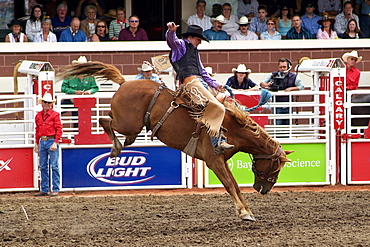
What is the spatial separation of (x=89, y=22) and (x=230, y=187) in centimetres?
763

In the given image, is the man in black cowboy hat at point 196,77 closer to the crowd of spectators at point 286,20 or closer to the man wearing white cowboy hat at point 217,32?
the man wearing white cowboy hat at point 217,32

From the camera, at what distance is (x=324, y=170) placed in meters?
10.7

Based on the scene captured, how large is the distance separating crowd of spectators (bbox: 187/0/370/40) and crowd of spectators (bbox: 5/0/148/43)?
148 cm

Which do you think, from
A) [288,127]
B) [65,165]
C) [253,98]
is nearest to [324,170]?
[288,127]

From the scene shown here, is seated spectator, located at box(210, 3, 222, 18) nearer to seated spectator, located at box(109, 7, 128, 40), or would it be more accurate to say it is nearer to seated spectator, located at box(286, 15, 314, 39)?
seated spectator, located at box(286, 15, 314, 39)

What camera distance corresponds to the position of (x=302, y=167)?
34.9 ft

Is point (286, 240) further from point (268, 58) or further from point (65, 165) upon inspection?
point (268, 58)

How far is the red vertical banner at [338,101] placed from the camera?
1037cm

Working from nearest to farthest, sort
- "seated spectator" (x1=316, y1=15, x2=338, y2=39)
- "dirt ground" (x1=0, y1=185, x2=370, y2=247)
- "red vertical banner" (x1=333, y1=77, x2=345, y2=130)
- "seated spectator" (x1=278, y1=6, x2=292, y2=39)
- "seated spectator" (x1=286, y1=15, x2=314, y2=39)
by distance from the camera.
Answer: "dirt ground" (x1=0, y1=185, x2=370, y2=247) → "red vertical banner" (x1=333, y1=77, x2=345, y2=130) → "seated spectator" (x1=286, y1=15, x2=314, y2=39) → "seated spectator" (x1=316, y1=15, x2=338, y2=39) → "seated spectator" (x1=278, y1=6, x2=292, y2=39)

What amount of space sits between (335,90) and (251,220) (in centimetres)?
382

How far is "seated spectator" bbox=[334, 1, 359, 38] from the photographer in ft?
48.7

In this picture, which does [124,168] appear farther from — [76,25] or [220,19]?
[220,19]

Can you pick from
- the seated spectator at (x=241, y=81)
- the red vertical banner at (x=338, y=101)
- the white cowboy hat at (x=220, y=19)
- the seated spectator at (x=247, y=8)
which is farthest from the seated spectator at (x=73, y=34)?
the red vertical banner at (x=338, y=101)

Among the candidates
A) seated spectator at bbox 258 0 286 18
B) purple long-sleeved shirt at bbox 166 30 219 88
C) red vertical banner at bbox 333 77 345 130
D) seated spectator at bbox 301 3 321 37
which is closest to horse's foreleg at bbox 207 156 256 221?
purple long-sleeved shirt at bbox 166 30 219 88
